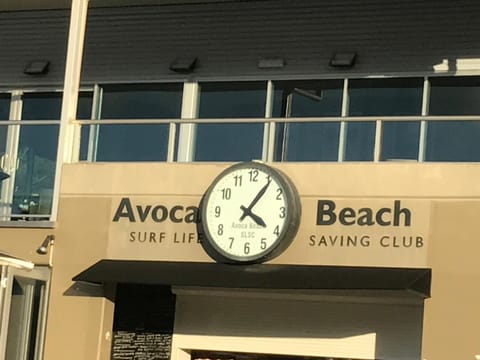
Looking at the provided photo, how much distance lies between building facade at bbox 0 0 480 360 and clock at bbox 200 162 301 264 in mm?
25

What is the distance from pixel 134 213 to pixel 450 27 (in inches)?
215

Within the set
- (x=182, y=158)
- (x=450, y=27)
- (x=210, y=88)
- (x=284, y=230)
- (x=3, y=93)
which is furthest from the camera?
(x=3, y=93)

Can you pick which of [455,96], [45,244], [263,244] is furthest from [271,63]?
[45,244]

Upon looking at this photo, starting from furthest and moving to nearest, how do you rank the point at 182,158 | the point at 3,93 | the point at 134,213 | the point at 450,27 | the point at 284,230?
the point at 3,93
the point at 450,27
the point at 182,158
the point at 134,213
the point at 284,230

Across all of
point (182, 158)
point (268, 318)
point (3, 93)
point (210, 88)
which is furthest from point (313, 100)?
point (3, 93)

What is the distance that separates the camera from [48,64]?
17516mm

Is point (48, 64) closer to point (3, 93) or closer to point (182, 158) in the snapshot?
point (3, 93)

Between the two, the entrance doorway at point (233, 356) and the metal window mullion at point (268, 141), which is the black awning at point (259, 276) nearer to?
the metal window mullion at point (268, 141)

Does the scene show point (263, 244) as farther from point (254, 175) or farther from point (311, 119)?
point (311, 119)

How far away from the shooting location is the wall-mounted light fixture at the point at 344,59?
15.6 metres

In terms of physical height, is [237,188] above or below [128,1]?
below

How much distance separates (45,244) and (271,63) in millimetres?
4803

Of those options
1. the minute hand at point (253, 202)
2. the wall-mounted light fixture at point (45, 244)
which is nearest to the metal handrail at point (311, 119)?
the minute hand at point (253, 202)

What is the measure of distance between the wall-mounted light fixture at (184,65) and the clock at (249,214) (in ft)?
13.8
